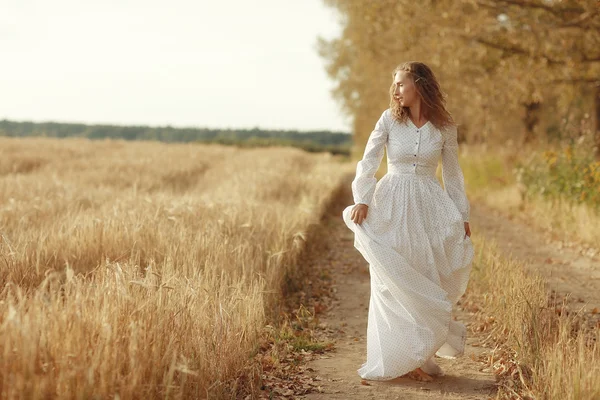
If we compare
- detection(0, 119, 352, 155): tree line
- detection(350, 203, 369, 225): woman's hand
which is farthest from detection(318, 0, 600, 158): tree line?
detection(0, 119, 352, 155): tree line

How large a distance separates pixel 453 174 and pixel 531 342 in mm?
1407

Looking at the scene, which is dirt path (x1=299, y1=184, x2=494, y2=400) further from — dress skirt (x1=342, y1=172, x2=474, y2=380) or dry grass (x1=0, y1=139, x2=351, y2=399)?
dry grass (x1=0, y1=139, x2=351, y2=399)

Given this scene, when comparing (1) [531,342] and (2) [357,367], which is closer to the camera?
(1) [531,342]

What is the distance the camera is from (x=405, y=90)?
16.7 ft

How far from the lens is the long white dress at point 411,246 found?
484 centimetres

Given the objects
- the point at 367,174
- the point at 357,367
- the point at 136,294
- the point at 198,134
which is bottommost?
the point at 357,367

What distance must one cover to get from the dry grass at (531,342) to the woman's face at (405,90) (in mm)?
1751

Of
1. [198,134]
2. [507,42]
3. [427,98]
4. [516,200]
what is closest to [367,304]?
[427,98]

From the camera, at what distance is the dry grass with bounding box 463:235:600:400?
389 centimetres

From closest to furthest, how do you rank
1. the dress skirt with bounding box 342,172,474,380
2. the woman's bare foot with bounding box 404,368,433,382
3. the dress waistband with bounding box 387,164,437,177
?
the dress skirt with bounding box 342,172,474,380, the woman's bare foot with bounding box 404,368,433,382, the dress waistband with bounding box 387,164,437,177

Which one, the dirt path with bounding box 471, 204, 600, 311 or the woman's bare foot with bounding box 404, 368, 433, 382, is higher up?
the dirt path with bounding box 471, 204, 600, 311

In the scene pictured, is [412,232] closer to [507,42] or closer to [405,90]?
[405,90]

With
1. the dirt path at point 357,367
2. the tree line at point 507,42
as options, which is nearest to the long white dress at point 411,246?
the dirt path at point 357,367

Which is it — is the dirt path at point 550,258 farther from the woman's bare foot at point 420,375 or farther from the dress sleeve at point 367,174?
the dress sleeve at point 367,174
